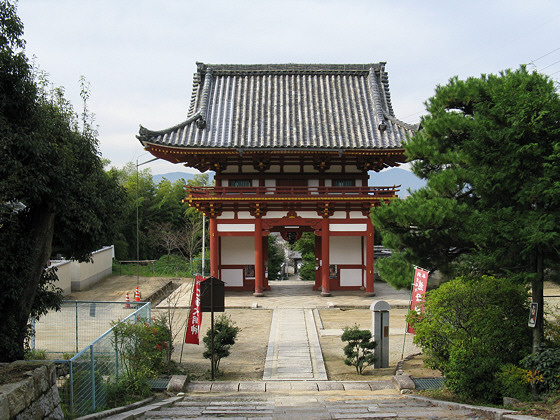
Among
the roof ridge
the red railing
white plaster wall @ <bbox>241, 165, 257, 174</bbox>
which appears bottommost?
the red railing

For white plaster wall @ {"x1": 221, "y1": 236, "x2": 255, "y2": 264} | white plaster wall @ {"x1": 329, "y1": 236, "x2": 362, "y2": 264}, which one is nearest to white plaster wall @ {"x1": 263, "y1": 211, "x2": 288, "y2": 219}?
white plaster wall @ {"x1": 221, "y1": 236, "x2": 255, "y2": 264}

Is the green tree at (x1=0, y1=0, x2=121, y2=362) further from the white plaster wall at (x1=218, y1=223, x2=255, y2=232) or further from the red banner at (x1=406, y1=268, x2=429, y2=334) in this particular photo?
the white plaster wall at (x1=218, y1=223, x2=255, y2=232)

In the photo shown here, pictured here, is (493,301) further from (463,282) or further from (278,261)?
(278,261)

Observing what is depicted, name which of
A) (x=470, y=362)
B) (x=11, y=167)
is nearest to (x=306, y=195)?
(x=470, y=362)

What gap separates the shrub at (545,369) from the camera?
8125 millimetres

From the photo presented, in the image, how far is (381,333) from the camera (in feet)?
39.3

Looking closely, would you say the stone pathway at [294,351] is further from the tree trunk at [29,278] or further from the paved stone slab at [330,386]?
the tree trunk at [29,278]

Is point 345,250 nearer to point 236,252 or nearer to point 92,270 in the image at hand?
point 236,252

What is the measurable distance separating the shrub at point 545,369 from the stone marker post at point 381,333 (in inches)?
153

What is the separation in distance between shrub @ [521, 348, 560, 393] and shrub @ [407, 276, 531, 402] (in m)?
0.43

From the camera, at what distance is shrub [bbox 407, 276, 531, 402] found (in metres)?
8.83

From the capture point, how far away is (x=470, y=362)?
8891 millimetres

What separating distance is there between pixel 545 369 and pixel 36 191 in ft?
28.7

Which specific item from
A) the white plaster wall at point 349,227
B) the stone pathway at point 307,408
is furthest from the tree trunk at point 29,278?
the white plaster wall at point 349,227
